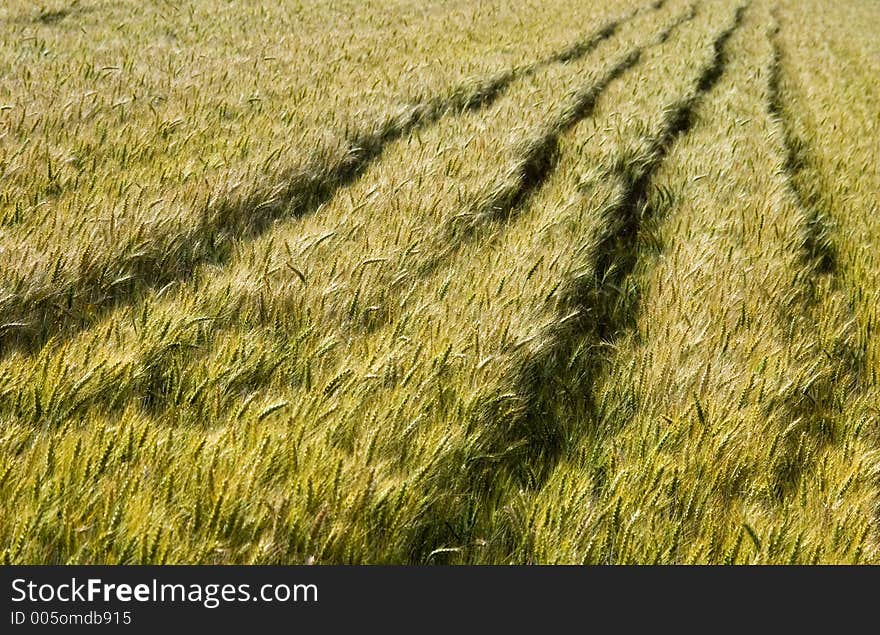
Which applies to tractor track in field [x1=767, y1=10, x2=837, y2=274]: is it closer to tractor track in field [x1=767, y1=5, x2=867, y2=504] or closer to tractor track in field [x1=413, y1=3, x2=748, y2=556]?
tractor track in field [x1=767, y1=5, x2=867, y2=504]

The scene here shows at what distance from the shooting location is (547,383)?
1.72 m

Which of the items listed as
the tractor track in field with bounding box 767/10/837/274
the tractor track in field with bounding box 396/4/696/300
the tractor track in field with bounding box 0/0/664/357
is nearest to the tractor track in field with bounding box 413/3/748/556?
the tractor track in field with bounding box 396/4/696/300

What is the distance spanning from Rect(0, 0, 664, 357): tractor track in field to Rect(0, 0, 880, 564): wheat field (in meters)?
0.01

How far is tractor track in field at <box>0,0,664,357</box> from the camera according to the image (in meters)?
1.64

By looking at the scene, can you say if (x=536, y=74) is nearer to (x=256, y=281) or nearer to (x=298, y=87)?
(x=298, y=87)

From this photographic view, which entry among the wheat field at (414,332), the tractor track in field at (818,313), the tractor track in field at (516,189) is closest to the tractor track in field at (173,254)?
the wheat field at (414,332)

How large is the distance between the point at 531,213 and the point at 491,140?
887 millimetres

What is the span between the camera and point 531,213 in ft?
8.68

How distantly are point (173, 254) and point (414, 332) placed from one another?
84cm

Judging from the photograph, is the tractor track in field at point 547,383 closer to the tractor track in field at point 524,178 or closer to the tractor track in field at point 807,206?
the tractor track in field at point 524,178

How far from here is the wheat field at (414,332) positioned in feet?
3.76

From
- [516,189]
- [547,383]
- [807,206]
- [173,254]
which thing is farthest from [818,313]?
[173,254]

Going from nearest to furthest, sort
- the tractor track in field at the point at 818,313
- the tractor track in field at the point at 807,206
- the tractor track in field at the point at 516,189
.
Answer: the tractor track in field at the point at 818,313, the tractor track in field at the point at 516,189, the tractor track in field at the point at 807,206

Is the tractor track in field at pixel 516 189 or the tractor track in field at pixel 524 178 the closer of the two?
the tractor track in field at pixel 524 178
